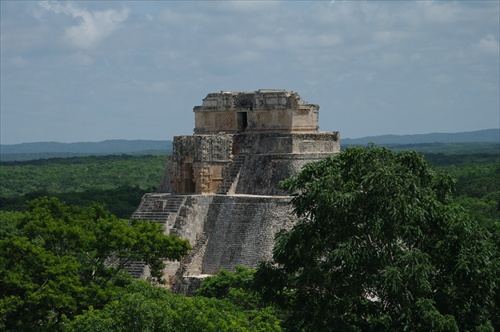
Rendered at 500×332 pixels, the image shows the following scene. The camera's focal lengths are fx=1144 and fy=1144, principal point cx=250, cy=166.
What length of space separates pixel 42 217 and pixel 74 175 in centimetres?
8460

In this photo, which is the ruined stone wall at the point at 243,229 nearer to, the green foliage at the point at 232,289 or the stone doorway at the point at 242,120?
the green foliage at the point at 232,289

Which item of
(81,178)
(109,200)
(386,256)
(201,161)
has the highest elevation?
(201,161)

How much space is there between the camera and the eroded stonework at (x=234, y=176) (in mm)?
29453

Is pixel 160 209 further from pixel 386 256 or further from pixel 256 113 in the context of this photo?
pixel 386 256

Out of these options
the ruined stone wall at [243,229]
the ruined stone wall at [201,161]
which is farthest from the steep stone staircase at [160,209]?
the ruined stone wall at [243,229]

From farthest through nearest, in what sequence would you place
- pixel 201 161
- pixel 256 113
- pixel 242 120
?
pixel 242 120, pixel 256 113, pixel 201 161

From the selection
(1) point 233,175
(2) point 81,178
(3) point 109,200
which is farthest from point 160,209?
(2) point 81,178

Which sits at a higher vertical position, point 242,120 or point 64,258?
point 242,120

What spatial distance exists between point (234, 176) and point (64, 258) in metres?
7.44

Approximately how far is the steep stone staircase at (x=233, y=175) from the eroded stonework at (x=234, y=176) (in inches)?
1.1

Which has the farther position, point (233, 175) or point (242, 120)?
point (242, 120)

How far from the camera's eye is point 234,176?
31.5 m

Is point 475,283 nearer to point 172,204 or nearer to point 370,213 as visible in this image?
point 370,213

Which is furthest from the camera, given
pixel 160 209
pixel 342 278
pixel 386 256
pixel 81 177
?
pixel 81 177
